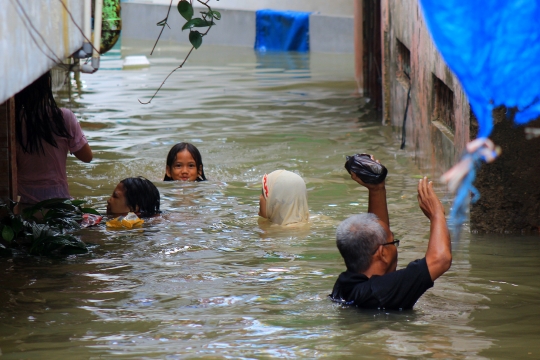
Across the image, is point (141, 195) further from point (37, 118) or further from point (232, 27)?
point (232, 27)

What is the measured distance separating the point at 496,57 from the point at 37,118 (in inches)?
150

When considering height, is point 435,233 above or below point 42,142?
below

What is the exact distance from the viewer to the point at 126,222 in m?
7.71

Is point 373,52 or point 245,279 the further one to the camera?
point 373,52

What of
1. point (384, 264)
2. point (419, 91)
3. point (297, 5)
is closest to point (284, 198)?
point (384, 264)

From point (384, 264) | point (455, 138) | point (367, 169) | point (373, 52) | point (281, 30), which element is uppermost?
point (281, 30)

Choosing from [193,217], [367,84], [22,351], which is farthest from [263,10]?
Result: [22,351]

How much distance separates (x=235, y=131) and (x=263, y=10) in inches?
556

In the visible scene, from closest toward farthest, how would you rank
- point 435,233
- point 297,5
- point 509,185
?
point 435,233 < point 509,185 < point 297,5

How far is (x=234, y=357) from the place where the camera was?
454 centimetres

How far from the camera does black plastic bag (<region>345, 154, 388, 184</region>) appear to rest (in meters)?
5.53

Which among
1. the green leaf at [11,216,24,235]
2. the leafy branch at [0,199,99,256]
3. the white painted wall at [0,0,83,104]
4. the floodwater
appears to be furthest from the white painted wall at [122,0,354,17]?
the white painted wall at [0,0,83,104]

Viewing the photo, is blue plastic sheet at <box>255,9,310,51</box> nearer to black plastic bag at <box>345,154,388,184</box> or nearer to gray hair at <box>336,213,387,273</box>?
black plastic bag at <box>345,154,388,184</box>

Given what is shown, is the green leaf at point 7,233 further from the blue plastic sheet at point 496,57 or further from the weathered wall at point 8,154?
the blue plastic sheet at point 496,57
